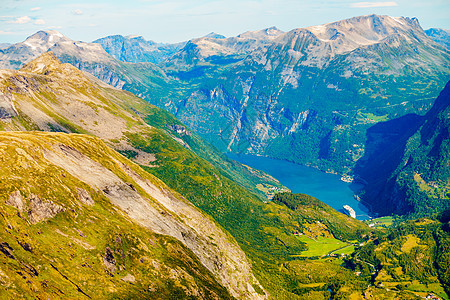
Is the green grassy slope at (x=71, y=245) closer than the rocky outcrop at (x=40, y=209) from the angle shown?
Yes

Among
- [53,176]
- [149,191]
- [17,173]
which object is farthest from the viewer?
[149,191]

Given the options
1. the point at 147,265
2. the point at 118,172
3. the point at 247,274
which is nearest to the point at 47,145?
the point at 118,172

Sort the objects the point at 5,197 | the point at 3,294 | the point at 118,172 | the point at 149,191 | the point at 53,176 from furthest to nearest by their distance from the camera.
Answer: the point at 149,191 < the point at 118,172 < the point at 53,176 < the point at 5,197 < the point at 3,294

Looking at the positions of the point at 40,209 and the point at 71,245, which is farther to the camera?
the point at 40,209

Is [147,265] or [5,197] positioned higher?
[5,197]

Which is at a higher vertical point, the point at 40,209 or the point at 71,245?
the point at 40,209

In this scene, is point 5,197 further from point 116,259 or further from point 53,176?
point 116,259

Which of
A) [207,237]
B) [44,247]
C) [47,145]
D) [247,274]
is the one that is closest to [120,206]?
[47,145]

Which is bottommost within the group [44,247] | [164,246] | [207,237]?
[207,237]

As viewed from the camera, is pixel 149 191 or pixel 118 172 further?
pixel 149 191

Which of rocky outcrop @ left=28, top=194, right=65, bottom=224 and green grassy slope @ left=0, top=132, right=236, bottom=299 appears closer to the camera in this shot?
green grassy slope @ left=0, top=132, right=236, bottom=299
